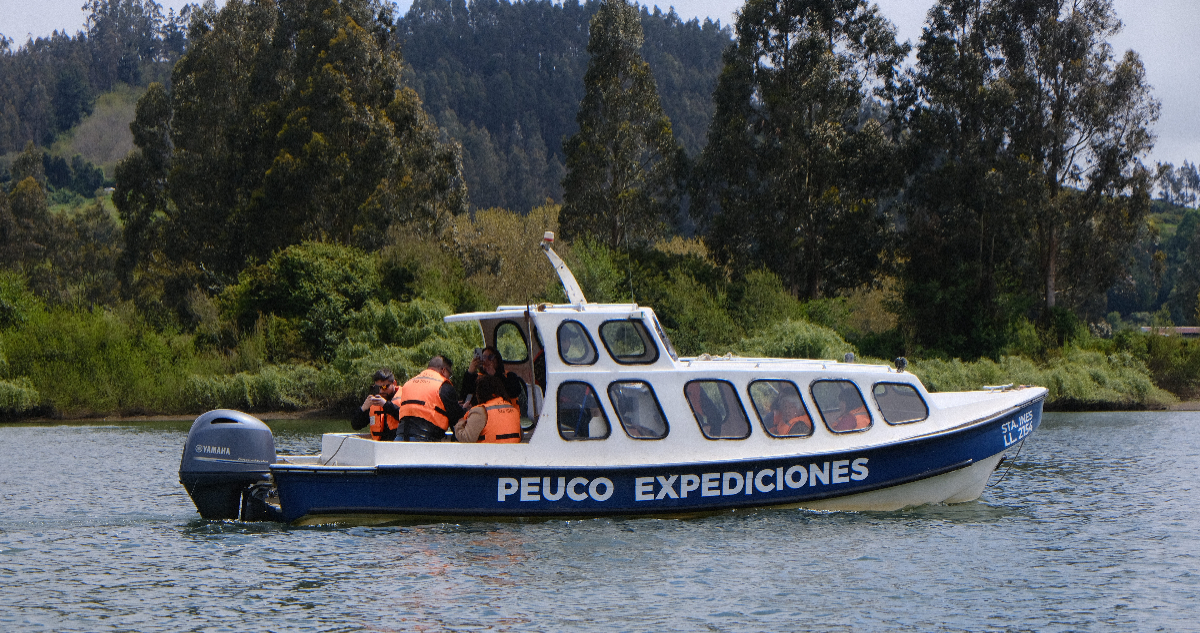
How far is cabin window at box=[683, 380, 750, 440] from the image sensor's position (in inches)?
566

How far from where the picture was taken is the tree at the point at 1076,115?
45969 millimetres

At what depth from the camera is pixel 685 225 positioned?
9962 centimetres

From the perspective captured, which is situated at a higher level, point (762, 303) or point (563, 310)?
point (762, 303)

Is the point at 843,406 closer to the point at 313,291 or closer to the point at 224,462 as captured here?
the point at 224,462

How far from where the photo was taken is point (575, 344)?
1445cm

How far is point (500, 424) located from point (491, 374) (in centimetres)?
64

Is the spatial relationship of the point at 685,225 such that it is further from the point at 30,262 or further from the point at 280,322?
the point at 280,322

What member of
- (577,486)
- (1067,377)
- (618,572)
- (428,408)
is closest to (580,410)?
(577,486)

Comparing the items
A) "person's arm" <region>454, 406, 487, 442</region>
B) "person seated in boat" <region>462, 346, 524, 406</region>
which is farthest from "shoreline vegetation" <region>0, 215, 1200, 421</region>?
"person's arm" <region>454, 406, 487, 442</region>

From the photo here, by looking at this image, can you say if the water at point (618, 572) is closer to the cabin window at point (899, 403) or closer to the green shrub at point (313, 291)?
the cabin window at point (899, 403)

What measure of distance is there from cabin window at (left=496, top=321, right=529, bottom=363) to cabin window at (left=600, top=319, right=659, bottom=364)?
1.28m

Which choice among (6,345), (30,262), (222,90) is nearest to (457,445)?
(6,345)

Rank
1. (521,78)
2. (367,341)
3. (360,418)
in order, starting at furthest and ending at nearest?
(521,78)
(367,341)
(360,418)

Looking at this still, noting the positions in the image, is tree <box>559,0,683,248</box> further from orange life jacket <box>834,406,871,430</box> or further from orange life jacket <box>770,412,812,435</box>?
orange life jacket <box>770,412,812,435</box>
